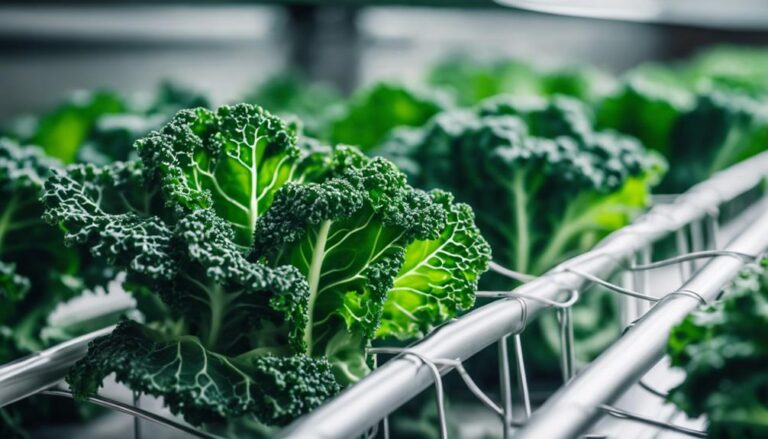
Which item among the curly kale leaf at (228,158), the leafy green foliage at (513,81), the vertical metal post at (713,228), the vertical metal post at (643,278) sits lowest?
the vertical metal post at (643,278)

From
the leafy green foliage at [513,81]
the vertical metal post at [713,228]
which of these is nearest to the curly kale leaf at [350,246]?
the vertical metal post at [713,228]

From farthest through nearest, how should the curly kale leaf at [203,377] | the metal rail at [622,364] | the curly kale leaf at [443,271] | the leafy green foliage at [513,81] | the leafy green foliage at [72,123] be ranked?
the leafy green foliage at [513,81], the leafy green foliage at [72,123], the curly kale leaf at [443,271], the curly kale leaf at [203,377], the metal rail at [622,364]

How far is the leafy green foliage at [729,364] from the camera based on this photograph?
28.4 inches

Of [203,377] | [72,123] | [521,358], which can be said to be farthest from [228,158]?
[72,123]

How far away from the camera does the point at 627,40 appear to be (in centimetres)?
722

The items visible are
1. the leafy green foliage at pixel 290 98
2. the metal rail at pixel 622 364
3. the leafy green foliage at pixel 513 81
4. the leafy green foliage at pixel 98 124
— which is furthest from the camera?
the leafy green foliage at pixel 513 81

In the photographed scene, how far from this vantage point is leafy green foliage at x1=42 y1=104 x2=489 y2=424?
0.84m

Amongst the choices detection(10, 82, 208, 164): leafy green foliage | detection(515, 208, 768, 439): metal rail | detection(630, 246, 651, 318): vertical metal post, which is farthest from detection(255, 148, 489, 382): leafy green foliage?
detection(10, 82, 208, 164): leafy green foliage

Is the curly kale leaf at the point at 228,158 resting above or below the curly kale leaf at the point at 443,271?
above

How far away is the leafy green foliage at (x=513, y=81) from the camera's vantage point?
292cm

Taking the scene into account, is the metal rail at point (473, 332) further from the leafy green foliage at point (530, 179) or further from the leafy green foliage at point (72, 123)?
the leafy green foliage at point (72, 123)

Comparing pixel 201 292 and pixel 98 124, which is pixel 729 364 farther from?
pixel 98 124

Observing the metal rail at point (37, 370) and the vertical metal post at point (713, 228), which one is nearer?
the metal rail at point (37, 370)

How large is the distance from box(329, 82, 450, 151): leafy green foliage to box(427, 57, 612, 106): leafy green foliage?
62 cm
